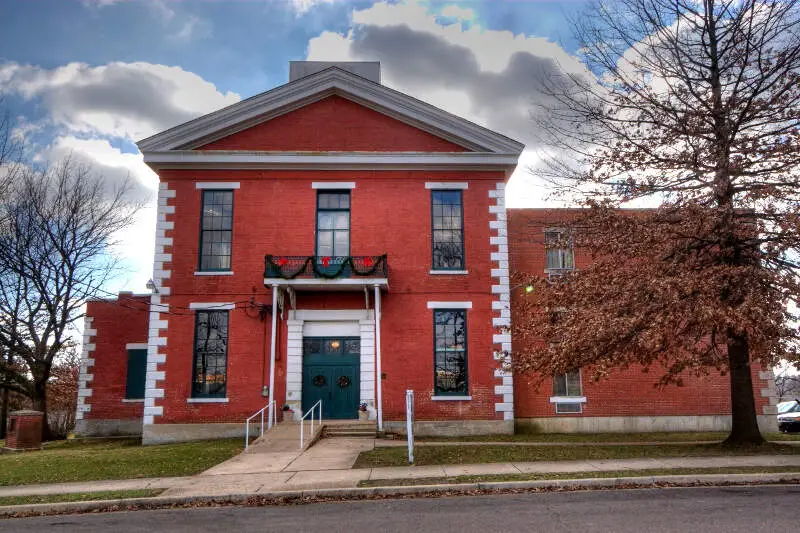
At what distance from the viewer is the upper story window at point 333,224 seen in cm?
2034

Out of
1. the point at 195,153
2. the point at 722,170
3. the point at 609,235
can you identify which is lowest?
the point at 609,235

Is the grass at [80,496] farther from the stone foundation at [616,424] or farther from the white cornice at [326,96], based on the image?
the stone foundation at [616,424]

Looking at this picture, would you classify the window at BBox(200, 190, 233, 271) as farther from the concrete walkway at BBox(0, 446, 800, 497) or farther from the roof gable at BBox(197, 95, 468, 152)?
the concrete walkway at BBox(0, 446, 800, 497)

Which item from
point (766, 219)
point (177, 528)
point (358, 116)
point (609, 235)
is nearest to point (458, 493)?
point (177, 528)

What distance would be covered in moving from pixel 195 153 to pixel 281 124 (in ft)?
9.84

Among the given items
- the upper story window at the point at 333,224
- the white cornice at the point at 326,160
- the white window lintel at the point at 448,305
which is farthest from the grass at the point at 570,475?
the white cornice at the point at 326,160

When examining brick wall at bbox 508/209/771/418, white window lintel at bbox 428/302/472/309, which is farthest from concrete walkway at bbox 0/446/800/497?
brick wall at bbox 508/209/771/418

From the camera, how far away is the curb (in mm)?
10047

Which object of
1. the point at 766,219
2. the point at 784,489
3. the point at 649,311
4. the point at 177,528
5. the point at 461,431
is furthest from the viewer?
the point at 461,431

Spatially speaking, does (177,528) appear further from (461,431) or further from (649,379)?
(649,379)

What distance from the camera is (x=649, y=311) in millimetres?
13133

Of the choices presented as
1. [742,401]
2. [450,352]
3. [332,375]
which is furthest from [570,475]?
[332,375]

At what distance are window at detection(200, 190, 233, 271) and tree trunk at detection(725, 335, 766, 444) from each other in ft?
48.9

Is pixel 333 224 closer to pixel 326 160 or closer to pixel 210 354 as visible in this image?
pixel 326 160
